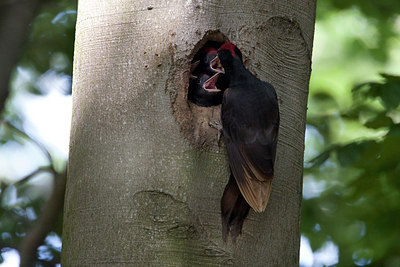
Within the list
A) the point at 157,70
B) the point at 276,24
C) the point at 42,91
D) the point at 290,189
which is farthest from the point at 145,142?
the point at 42,91

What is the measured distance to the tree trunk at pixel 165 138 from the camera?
184 cm

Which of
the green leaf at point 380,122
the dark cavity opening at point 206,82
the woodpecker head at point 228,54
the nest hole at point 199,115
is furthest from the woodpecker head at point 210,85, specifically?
the green leaf at point 380,122

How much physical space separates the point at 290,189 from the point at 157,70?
0.64 meters

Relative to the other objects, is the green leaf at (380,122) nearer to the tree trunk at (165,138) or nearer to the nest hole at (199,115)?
the tree trunk at (165,138)

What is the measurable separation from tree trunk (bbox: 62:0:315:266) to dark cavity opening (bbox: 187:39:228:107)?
0.93 feet

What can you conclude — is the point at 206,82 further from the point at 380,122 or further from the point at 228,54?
the point at 380,122

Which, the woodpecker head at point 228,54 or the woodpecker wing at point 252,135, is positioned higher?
the woodpecker head at point 228,54

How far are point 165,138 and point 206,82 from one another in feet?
2.01

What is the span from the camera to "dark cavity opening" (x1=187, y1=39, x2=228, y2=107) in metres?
2.40

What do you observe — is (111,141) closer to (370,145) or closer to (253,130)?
(253,130)

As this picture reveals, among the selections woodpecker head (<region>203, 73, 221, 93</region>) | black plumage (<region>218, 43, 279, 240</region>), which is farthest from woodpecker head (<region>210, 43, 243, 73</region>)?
woodpecker head (<region>203, 73, 221, 93</region>)

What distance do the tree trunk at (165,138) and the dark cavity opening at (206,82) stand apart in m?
0.28

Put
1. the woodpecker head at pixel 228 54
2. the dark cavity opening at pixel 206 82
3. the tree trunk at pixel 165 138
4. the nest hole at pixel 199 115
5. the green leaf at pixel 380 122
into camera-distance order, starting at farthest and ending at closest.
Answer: the green leaf at pixel 380 122
the dark cavity opening at pixel 206 82
the woodpecker head at pixel 228 54
the nest hole at pixel 199 115
the tree trunk at pixel 165 138

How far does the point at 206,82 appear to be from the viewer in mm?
2473
